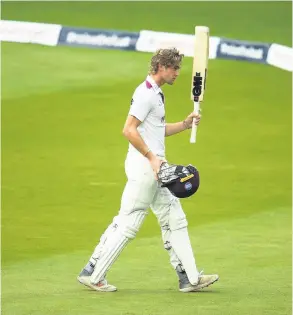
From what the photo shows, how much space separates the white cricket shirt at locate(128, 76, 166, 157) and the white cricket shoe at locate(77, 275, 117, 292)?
1131 millimetres

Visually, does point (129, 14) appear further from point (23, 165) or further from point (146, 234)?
point (146, 234)

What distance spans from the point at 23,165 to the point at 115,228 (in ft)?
16.1

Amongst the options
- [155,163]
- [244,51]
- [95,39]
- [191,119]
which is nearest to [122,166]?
[244,51]

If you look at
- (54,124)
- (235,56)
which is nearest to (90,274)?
(54,124)

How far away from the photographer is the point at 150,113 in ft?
35.1

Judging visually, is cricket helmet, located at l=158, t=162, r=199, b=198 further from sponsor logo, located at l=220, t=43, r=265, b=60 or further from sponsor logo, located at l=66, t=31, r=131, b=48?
sponsor logo, located at l=66, t=31, r=131, b=48

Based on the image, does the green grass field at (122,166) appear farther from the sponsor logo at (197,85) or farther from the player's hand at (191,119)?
the sponsor logo at (197,85)

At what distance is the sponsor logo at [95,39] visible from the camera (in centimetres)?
2008

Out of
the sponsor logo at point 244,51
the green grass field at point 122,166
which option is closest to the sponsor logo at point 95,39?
the green grass field at point 122,166

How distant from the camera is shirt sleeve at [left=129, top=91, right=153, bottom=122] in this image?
1055cm

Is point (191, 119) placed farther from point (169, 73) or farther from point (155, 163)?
point (155, 163)

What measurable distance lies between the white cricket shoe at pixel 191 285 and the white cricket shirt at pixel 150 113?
106 cm

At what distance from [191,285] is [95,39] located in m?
9.73

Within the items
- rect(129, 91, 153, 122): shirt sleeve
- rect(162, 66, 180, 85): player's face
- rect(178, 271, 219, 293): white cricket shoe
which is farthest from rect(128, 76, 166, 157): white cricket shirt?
rect(178, 271, 219, 293): white cricket shoe
